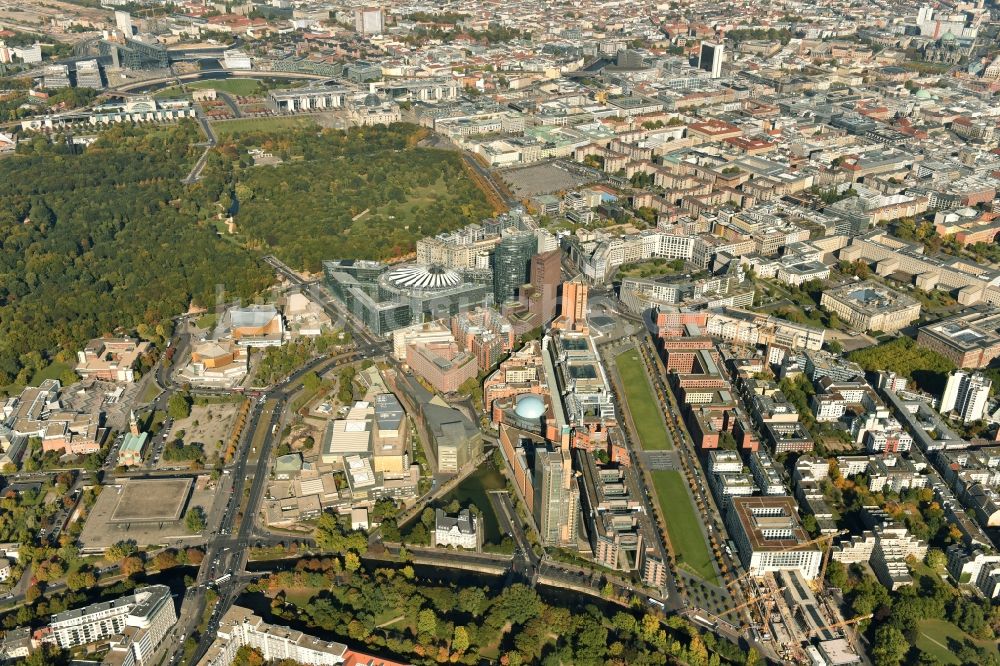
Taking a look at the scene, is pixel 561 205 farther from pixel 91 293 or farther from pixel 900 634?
pixel 900 634

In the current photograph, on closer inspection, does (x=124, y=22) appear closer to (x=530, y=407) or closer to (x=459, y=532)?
(x=530, y=407)

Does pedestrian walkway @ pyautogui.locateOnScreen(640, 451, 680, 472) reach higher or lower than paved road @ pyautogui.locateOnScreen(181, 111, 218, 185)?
lower

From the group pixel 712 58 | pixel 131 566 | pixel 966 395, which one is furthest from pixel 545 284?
pixel 712 58

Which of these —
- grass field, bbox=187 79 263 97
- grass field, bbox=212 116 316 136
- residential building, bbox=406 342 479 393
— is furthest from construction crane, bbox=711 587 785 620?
grass field, bbox=187 79 263 97

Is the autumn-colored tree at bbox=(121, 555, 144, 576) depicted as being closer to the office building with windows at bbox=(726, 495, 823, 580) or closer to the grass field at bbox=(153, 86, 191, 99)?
the office building with windows at bbox=(726, 495, 823, 580)

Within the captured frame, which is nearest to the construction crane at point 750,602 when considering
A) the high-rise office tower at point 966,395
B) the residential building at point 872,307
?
the high-rise office tower at point 966,395

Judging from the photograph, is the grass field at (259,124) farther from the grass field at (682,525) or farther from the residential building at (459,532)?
the grass field at (682,525)

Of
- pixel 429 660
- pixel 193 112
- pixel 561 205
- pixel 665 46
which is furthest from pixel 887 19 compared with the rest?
pixel 429 660
